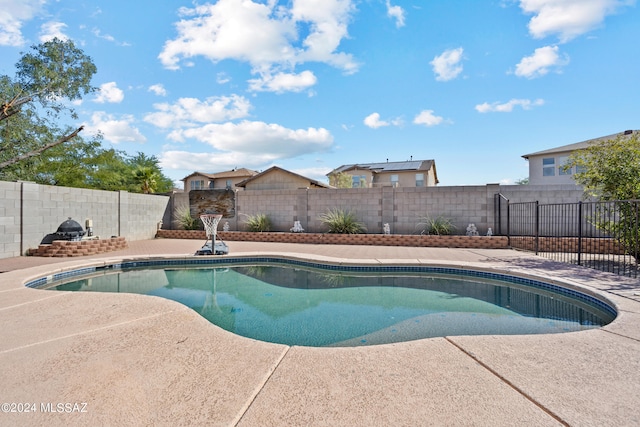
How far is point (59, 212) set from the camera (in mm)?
9680

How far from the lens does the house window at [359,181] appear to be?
24953 millimetres

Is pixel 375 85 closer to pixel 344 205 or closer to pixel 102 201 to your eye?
pixel 344 205

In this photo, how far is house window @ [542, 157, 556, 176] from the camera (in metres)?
18.2

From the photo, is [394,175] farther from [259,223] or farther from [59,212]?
[59,212]

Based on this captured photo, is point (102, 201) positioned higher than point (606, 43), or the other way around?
point (606, 43)

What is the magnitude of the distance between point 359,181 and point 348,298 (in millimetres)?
20614

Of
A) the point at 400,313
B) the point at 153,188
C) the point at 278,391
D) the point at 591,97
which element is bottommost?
the point at 400,313

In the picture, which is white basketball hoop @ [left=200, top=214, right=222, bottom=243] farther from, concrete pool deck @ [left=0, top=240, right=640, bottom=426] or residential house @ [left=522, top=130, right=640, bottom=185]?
residential house @ [left=522, top=130, right=640, bottom=185]

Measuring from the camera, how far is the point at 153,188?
66.1 ft

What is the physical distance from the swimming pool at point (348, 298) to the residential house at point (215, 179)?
75.5 ft

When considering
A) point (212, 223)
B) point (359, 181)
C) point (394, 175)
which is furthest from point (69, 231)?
point (394, 175)

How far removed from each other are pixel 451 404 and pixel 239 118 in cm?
1626

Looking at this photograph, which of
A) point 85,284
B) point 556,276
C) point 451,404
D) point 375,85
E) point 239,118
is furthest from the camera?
point 239,118

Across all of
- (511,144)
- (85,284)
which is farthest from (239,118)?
(511,144)
